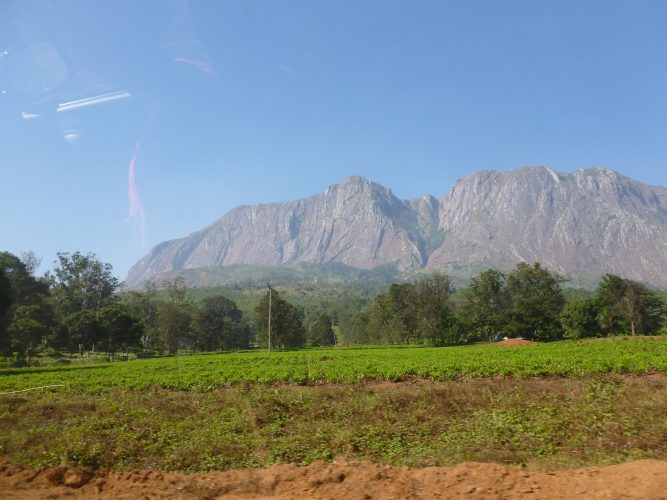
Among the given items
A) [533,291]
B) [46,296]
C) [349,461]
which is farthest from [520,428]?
[46,296]

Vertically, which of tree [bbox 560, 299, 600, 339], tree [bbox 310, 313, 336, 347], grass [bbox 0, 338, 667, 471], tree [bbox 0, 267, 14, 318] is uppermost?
tree [bbox 0, 267, 14, 318]

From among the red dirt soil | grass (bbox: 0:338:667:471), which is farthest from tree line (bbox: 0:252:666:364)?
the red dirt soil

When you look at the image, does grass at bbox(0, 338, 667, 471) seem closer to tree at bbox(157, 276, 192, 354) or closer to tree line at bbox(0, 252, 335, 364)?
tree line at bbox(0, 252, 335, 364)

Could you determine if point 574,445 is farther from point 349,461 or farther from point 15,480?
point 15,480

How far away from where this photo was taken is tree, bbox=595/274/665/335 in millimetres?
60875

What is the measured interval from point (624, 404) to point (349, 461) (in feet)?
25.7

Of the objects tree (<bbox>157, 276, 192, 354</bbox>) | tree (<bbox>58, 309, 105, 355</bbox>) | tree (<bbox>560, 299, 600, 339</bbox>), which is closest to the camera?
tree (<bbox>560, 299, 600, 339</bbox>)

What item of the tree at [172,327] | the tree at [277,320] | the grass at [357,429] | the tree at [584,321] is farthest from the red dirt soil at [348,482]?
the tree at [172,327]

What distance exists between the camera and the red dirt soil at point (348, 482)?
6.61m

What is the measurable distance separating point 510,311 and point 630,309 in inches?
674

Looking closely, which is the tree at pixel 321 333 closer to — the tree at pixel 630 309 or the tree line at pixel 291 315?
the tree line at pixel 291 315

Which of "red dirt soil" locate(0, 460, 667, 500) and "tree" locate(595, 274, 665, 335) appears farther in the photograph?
"tree" locate(595, 274, 665, 335)

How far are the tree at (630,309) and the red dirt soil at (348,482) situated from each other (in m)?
64.1

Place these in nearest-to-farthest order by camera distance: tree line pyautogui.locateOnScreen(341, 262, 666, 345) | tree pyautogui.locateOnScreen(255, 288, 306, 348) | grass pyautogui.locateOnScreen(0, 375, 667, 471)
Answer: grass pyautogui.locateOnScreen(0, 375, 667, 471) < tree line pyautogui.locateOnScreen(341, 262, 666, 345) < tree pyautogui.locateOnScreen(255, 288, 306, 348)
